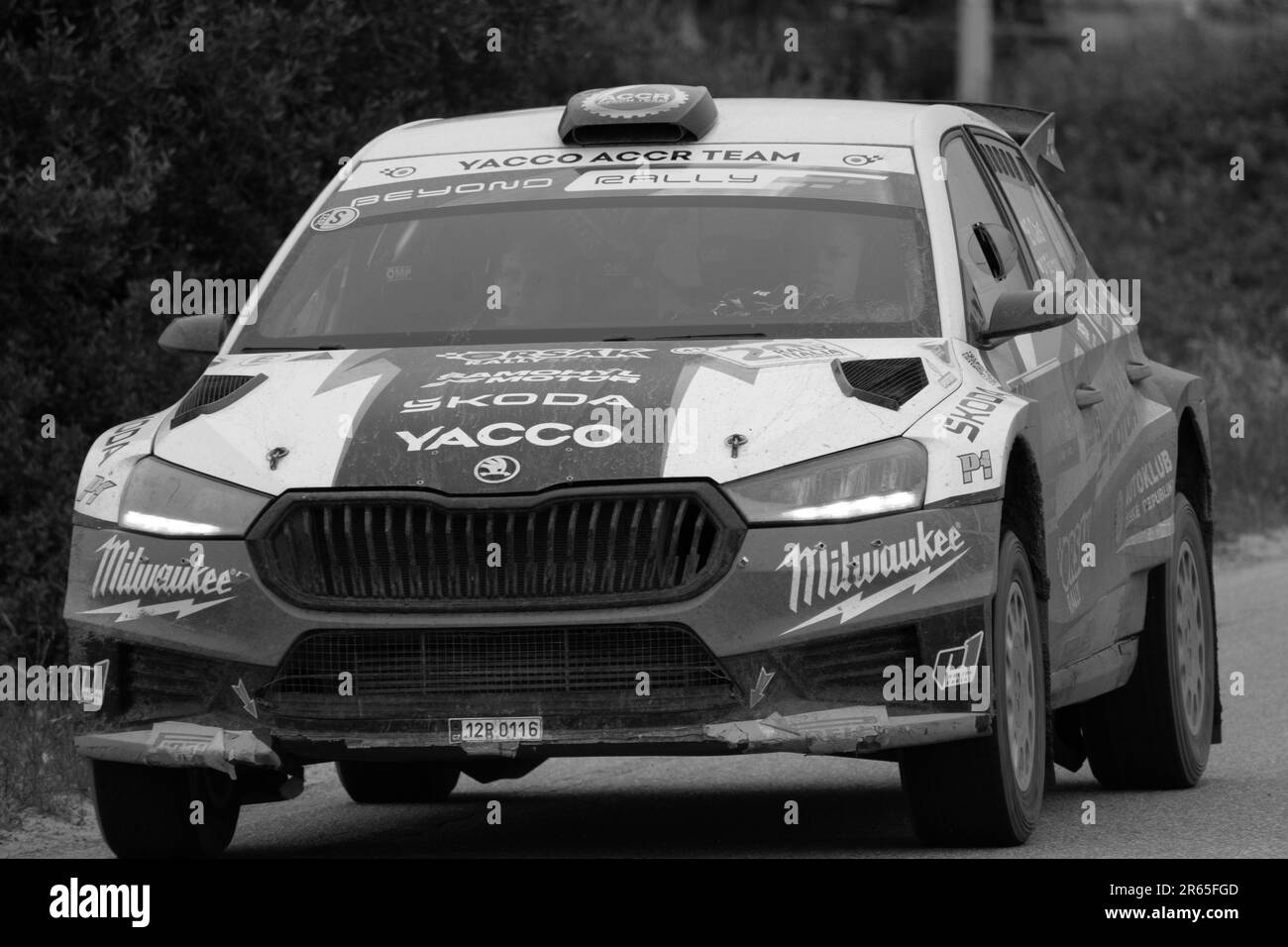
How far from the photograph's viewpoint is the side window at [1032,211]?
8641 millimetres

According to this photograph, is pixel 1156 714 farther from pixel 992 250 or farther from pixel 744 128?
pixel 744 128

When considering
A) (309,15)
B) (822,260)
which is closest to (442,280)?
(822,260)

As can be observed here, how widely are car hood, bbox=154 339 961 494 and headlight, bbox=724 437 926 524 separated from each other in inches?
1.6

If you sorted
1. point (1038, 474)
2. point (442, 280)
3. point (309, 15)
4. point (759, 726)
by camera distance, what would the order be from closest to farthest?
1. point (759, 726)
2. point (1038, 474)
3. point (442, 280)
4. point (309, 15)

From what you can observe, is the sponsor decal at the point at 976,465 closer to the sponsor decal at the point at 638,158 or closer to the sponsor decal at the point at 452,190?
the sponsor decal at the point at 638,158

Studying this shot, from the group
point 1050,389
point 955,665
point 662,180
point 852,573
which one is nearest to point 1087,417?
point 1050,389

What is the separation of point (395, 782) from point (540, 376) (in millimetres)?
2627

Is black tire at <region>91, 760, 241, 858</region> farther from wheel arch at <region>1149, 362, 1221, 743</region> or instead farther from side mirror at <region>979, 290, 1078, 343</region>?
wheel arch at <region>1149, 362, 1221, 743</region>

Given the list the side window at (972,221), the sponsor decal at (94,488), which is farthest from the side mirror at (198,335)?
the side window at (972,221)

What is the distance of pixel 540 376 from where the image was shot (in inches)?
266

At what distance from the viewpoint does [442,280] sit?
7688mm

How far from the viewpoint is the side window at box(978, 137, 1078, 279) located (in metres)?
8.64

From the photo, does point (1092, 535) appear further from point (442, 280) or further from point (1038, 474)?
point (442, 280)

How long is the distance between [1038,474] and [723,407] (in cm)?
102
